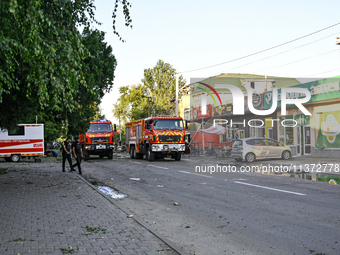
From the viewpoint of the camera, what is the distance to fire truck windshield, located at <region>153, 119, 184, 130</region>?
26.1 metres

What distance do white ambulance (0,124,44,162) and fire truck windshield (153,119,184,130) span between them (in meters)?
11.3

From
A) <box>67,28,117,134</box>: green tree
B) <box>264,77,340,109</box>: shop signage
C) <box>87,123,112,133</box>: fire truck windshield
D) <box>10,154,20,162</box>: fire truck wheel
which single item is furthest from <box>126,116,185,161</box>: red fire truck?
<box>10,154,20,162</box>: fire truck wheel

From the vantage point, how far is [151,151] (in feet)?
86.3

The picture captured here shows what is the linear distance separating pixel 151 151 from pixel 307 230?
2022cm

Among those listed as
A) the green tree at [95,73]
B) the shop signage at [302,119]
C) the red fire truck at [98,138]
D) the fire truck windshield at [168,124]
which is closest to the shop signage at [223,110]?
the shop signage at [302,119]

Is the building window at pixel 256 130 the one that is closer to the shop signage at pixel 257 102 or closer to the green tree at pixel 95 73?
the shop signage at pixel 257 102

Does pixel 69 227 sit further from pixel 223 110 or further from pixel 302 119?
pixel 223 110

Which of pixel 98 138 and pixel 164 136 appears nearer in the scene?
pixel 164 136

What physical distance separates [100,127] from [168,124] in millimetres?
7316

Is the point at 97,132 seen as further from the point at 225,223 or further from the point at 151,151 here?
the point at 225,223

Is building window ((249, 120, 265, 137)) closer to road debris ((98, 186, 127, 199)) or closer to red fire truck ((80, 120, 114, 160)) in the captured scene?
road debris ((98, 186, 127, 199))

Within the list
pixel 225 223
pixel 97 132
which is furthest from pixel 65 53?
pixel 97 132

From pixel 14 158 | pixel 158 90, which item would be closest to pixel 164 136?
pixel 14 158

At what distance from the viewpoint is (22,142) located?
101 feet
